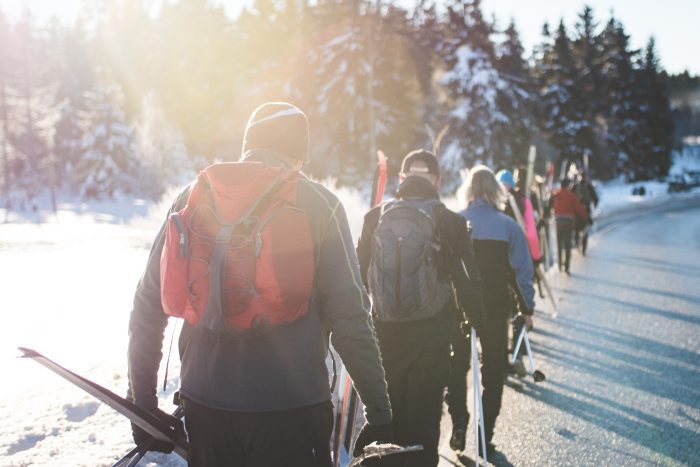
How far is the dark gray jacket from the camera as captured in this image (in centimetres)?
214

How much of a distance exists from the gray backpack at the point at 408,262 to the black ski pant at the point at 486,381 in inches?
46.6

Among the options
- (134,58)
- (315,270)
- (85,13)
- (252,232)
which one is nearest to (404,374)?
(315,270)

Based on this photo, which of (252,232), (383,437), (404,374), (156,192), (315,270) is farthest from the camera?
(156,192)

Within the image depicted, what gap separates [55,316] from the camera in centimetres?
893

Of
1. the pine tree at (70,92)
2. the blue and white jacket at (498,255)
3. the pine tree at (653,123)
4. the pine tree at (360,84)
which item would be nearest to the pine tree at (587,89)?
the pine tree at (653,123)

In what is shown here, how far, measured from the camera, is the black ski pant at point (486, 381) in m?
4.83

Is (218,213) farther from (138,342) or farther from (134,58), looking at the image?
(134,58)

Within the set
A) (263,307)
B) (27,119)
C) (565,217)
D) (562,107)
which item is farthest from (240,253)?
(27,119)

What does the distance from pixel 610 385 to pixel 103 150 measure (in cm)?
4934

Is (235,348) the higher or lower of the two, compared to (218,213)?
lower

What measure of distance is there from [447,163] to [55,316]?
95.4 feet

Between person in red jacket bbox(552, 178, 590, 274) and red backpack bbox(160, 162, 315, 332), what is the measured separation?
1193 centimetres

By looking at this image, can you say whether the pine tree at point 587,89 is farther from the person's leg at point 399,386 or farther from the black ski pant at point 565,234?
the person's leg at point 399,386

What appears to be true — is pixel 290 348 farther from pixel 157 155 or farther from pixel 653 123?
pixel 653 123
